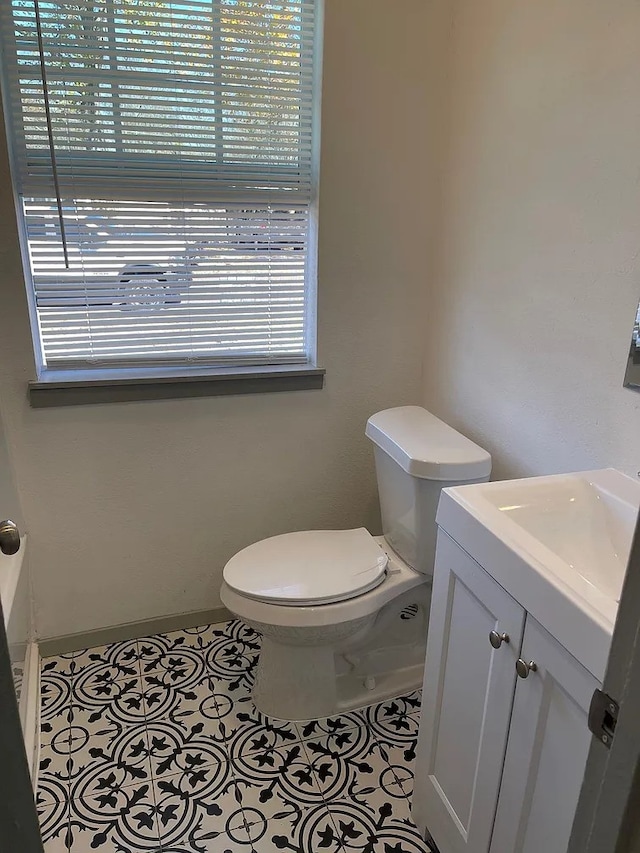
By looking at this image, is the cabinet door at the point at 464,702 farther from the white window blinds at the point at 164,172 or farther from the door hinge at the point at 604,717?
the white window blinds at the point at 164,172

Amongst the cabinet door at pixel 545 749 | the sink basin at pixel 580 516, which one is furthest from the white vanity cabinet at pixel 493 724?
the sink basin at pixel 580 516

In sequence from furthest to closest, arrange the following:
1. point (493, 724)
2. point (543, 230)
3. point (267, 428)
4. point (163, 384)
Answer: point (267, 428) < point (163, 384) < point (543, 230) < point (493, 724)

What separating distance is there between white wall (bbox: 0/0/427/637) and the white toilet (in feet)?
0.93

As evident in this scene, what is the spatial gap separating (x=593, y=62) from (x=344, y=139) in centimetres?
78

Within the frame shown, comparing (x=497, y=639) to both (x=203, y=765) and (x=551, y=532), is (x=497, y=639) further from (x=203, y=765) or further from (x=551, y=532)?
(x=203, y=765)

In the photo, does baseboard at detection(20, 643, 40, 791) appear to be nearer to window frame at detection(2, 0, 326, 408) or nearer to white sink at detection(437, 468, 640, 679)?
window frame at detection(2, 0, 326, 408)

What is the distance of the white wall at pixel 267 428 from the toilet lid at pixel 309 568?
0.32 metres

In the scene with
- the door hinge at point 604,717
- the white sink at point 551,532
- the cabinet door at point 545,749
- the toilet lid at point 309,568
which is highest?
the door hinge at point 604,717

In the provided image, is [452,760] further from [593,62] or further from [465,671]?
[593,62]

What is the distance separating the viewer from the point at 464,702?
1279 mm

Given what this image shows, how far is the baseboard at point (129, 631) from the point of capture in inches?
84.0

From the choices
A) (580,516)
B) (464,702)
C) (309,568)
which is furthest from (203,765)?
(580,516)

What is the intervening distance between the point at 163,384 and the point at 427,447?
2.83 feet

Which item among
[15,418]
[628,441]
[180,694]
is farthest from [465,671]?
[15,418]
